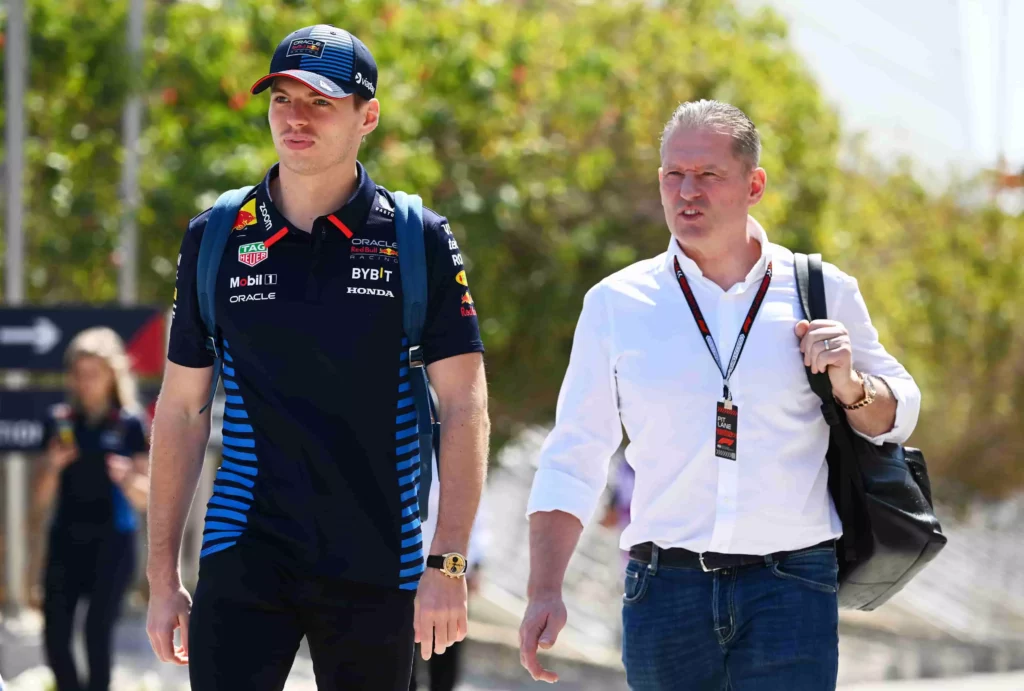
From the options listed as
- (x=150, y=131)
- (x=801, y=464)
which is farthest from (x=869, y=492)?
(x=150, y=131)

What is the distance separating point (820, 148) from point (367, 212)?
15629 mm

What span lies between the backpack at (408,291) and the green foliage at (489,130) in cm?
884

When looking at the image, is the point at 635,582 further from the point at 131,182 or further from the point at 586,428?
the point at 131,182

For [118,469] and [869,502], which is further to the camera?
[118,469]

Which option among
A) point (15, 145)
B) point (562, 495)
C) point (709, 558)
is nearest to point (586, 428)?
point (562, 495)

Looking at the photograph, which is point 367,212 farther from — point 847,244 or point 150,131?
point 847,244

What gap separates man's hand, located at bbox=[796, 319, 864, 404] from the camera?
3771 millimetres

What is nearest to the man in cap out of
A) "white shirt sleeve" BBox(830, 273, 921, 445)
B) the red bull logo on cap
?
the red bull logo on cap

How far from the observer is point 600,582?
19875mm

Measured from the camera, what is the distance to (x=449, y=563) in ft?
11.7

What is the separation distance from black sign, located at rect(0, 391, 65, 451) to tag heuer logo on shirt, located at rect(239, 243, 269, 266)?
220 inches

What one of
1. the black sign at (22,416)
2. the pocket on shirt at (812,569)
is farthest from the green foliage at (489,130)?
the pocket on shirt at (812,569)

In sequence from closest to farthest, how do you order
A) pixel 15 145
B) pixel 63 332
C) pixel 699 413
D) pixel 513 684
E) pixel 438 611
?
pixel 438 611, pixel 699 413, pixel 63 332, pixel 15 145, pixel 513 684

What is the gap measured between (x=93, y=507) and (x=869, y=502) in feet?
16.9
